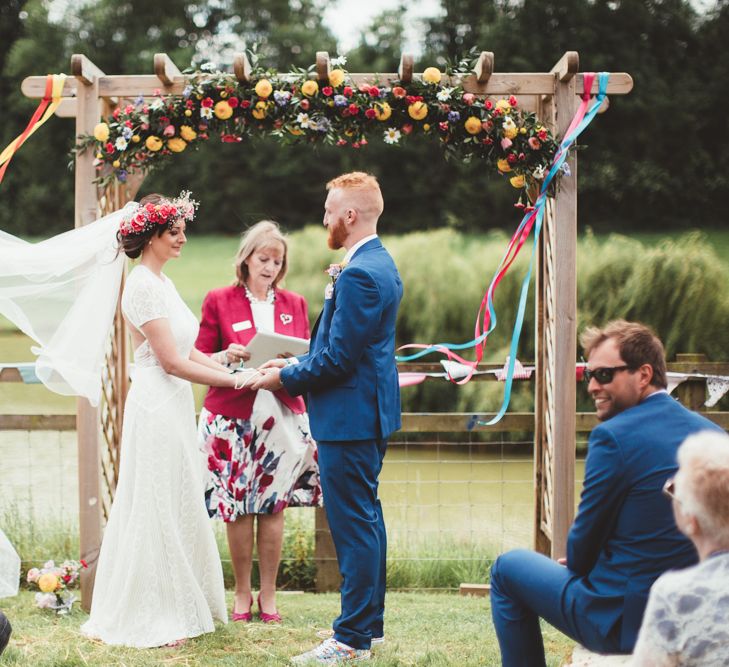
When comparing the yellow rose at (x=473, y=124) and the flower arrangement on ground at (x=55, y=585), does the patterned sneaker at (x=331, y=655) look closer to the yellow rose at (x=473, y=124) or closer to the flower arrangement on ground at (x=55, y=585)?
the flower arrangement on ground at (x=55, y=585)

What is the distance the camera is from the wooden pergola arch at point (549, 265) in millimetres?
4543

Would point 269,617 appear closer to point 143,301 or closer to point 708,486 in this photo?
point 143,301

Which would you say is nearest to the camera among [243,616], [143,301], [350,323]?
[350,323]

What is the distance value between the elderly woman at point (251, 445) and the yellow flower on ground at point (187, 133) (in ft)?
1.89

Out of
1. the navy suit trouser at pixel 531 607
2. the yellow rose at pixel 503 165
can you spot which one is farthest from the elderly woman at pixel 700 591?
the yellow rose at pixel 503 165

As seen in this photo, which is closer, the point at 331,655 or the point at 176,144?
the point at 331,655

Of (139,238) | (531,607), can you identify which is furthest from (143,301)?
(531,607)

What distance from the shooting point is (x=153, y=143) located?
450 centimetres

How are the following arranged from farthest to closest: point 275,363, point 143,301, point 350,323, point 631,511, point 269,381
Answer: point 275,363 → point 269,381 → point 143,301 → point 350,323 → point 631,511

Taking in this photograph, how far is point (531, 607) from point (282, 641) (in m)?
1.47

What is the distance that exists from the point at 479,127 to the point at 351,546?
2.10 m

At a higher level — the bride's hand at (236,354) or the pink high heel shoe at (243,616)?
the bride's hand at (236,354)

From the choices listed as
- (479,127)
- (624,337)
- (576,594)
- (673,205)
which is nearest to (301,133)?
(479,127)

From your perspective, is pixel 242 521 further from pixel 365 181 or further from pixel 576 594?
pixel 576 594
